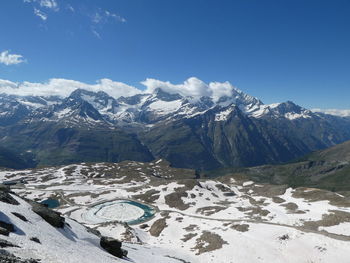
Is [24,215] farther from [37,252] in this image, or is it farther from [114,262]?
[114,262]

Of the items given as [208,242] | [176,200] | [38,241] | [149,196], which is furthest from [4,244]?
[149,196]

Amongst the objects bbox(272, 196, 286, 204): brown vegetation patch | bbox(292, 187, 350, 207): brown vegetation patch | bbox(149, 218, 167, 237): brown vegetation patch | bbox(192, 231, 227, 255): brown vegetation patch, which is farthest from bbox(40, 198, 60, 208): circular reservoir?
bbox(292, 187, 350, 207): brown vegetation patch

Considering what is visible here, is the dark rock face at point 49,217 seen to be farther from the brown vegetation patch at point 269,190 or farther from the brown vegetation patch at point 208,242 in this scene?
the brown vegetation patch at point 269,190

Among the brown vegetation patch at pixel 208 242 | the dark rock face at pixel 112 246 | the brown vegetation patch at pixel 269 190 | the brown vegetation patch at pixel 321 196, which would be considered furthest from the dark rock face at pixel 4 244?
the brown vegetation patch at pixel 269 190

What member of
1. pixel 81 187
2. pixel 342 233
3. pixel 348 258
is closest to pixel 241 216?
pixel 342 233

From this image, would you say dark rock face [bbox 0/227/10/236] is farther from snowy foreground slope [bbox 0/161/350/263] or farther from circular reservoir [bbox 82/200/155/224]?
circular reservoir [bbox 82/200/155/224]

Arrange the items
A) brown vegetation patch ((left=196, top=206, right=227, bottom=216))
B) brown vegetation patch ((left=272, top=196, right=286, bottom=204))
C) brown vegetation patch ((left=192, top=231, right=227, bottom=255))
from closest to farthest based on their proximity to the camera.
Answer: brown vegetation patch ((left=192, top=231, right=227, bottom=255)) < brown vegetation patch ((left=196, top=206, right=227, bottom=216)) < brown vegetation patch ((left=272, top=196, right=286, bottom=204))

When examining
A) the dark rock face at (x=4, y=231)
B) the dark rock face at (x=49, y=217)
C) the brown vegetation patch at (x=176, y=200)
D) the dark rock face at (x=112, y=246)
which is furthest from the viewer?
the brown vegetation patch at (x=176, y=200)
